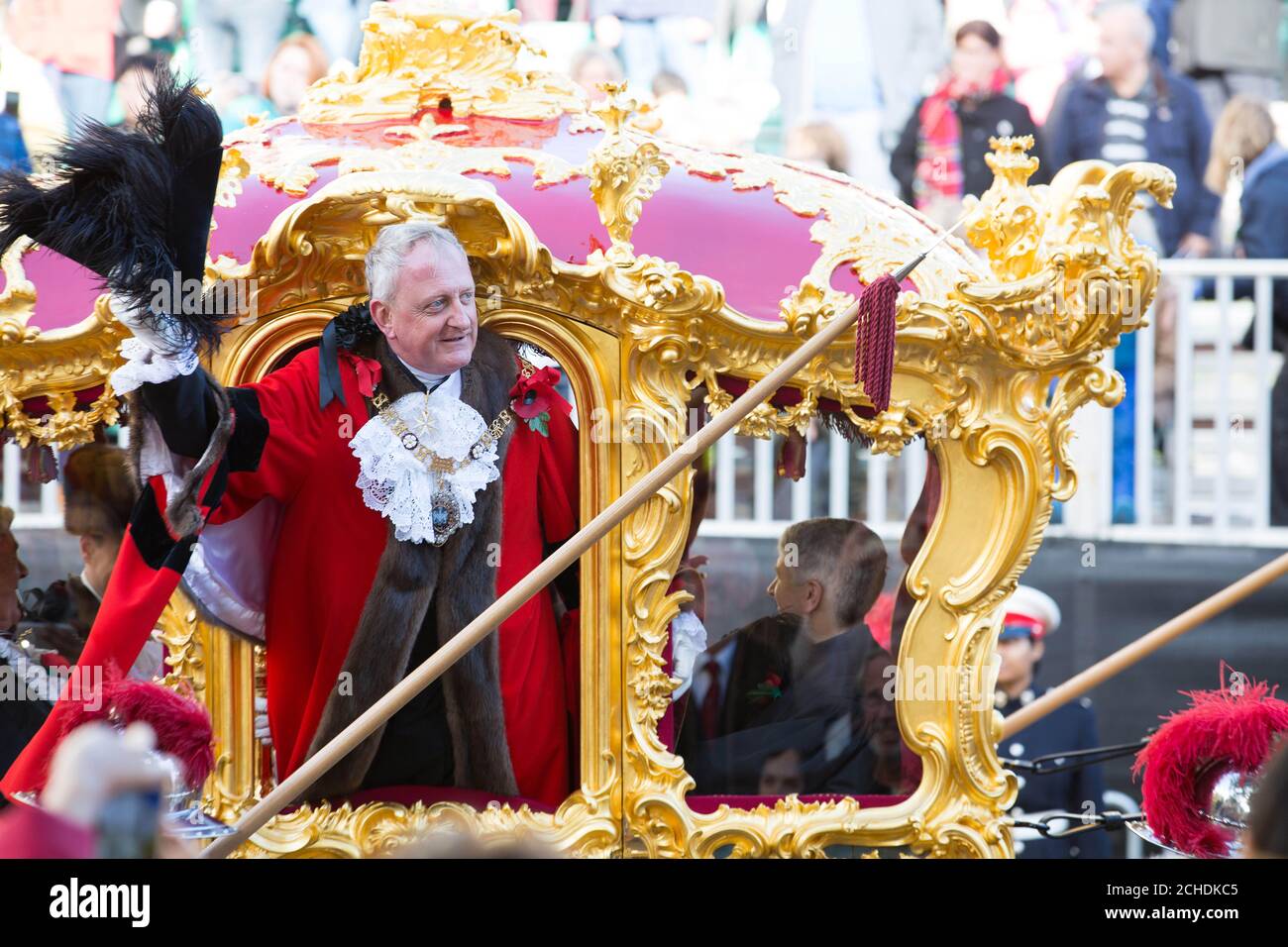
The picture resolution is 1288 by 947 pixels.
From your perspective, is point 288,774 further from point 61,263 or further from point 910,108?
point 910,108

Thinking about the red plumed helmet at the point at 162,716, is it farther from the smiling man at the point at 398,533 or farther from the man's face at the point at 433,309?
the man's face at the point at 433,309

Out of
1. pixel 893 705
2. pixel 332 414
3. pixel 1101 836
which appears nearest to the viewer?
pixel 332 414

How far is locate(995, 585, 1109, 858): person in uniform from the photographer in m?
5.98

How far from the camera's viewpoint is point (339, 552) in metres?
4.02

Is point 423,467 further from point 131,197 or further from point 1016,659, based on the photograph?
point 1016,659

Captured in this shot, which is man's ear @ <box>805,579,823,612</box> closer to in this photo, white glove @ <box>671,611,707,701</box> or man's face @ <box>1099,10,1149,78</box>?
white glove @ <box>671,611,707,701</box>

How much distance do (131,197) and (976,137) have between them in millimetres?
4231

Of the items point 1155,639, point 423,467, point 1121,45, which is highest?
point 1121,45

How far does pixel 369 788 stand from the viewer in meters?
4.07

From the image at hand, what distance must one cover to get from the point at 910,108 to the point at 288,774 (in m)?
4.23

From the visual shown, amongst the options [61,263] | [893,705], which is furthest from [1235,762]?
[61,263]

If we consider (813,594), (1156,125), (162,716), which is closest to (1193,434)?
(1156,125)

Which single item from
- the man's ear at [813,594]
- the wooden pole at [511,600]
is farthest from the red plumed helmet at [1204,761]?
the wooden pole at [511,600]

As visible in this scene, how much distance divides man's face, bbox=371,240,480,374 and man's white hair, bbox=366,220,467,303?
0.01 m
